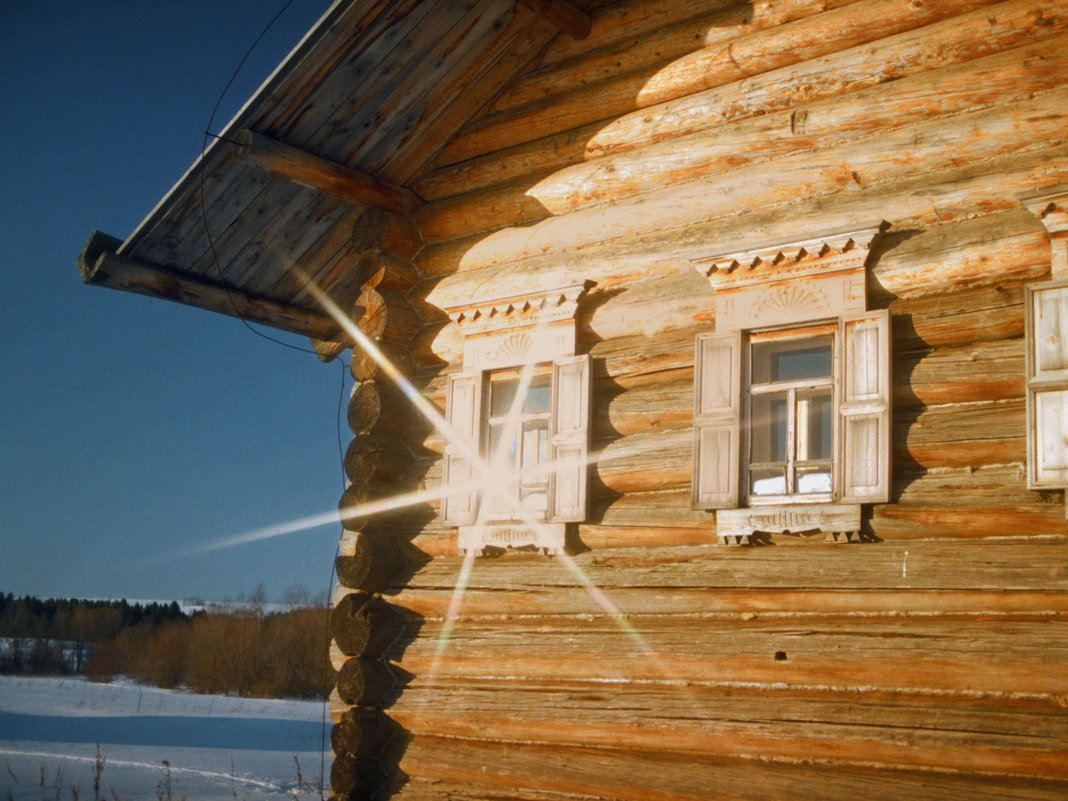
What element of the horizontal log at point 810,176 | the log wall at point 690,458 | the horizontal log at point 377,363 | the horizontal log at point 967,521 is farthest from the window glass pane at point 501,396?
the horizontal log at point 967,521

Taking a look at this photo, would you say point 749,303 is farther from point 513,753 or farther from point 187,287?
point 187,287

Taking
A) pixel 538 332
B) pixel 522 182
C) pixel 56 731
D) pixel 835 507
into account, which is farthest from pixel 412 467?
pixel 56 731

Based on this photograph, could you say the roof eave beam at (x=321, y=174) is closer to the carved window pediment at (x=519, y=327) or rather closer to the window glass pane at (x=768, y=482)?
the carved window pediment at (x=519, y=327)

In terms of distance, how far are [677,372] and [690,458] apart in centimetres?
58

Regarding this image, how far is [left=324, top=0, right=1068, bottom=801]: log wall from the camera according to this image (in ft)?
18.0

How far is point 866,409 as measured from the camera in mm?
5812

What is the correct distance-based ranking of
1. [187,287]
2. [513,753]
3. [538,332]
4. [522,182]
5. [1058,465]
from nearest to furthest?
[1058,465], [513,753], [538,332], [522,182], [187,287]

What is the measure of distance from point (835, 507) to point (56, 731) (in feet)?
81.1

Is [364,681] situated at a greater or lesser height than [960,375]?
lesser

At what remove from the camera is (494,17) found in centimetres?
782

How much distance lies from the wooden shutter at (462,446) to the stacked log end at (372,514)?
0.53 m

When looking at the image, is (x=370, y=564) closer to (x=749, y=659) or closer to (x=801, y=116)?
(x=749, y=659)

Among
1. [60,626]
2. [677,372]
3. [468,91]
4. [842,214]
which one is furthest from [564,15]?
[60,626]

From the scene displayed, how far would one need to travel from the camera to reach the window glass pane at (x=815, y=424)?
6.36 meters
